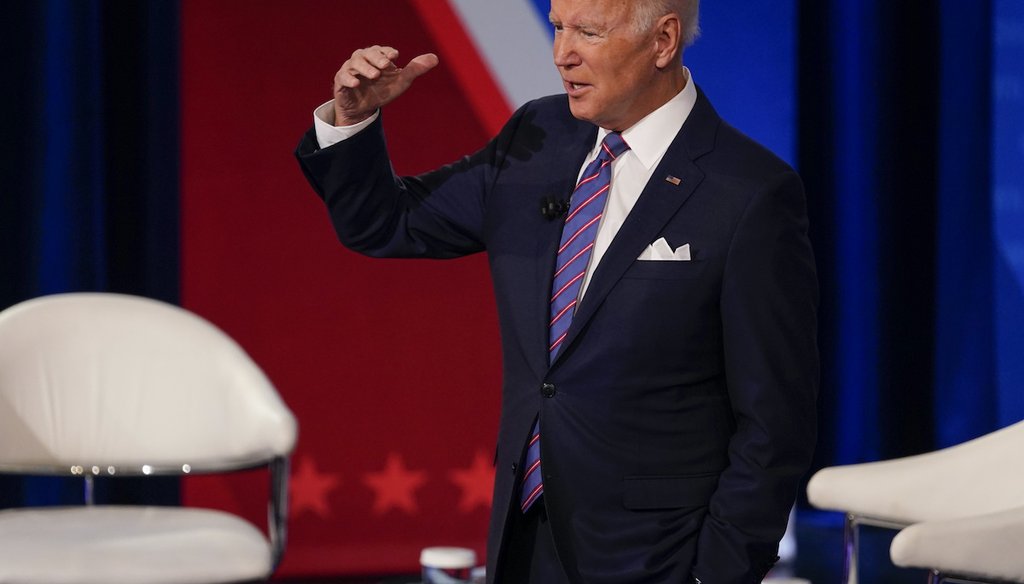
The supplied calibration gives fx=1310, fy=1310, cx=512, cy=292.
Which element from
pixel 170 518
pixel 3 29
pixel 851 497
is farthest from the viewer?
pixel 3 29

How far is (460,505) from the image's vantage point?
3865mm

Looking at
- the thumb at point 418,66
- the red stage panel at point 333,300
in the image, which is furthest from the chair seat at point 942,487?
the thumb at point 418,66

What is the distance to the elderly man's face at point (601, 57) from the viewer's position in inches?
64.7

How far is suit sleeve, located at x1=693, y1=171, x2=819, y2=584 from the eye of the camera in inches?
62.7

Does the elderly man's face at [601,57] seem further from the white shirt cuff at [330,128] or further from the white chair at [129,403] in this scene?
the white chair at [129,403]

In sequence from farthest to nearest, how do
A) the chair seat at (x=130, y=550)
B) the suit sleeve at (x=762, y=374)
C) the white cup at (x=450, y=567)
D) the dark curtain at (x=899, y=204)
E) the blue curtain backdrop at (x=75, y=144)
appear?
1. the dark curtain at (x=899, y=204)
2. the blue curtain backdrop at (x=75, y=144)
3. the white cup at (x=450, y=567)
4. the chair seat at (x=130, y=550)
5. the suit sleeve at (x=762, y=374)

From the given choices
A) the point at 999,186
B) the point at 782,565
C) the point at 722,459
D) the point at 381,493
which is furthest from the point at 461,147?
the point at 722,459

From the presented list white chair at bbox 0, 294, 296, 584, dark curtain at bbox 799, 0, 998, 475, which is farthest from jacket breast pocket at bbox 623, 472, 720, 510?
dark curtain at bbox 799, 0, 998, 475

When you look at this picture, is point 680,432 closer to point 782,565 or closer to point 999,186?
point 782,565

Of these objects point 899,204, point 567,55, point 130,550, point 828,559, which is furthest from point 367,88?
point 899,204

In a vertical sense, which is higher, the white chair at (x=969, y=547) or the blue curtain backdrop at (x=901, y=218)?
the blue curtain backdrop at (x=901, y=218)

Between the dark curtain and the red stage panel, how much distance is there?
1190 mm

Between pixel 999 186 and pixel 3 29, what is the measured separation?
10.2 ft

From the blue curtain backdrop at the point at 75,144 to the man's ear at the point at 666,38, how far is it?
6.97ft
